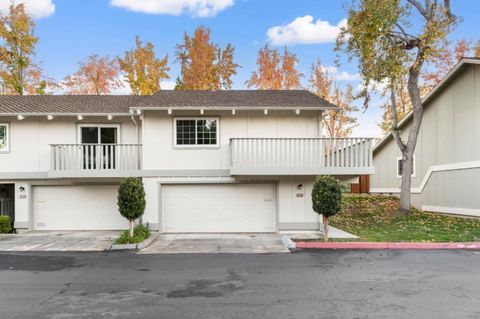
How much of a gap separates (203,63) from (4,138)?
17467 millimetres

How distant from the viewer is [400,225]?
1459 centimetres

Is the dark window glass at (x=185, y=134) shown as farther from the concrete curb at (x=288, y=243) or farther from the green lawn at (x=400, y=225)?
the green lawn at (x=400, y=225)

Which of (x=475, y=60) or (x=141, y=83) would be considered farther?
(x=141, y=83)

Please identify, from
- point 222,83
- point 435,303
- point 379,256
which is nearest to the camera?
point 435,303

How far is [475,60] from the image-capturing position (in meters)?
14.8

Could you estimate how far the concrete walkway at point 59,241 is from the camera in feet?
37.8

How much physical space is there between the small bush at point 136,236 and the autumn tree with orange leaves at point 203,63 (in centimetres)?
1822

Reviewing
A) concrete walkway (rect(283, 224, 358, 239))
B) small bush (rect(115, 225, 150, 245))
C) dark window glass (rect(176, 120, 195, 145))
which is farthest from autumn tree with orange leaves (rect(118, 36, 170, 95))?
concrete walkway (rect(283, 224, 358, 239))

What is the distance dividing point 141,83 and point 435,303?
25.9 metres

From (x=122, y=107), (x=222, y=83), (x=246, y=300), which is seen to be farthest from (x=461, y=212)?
(x=222, y=83)

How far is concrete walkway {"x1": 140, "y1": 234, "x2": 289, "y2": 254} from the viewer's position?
10.9 meters

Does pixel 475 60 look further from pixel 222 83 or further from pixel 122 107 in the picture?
pixel 222 83

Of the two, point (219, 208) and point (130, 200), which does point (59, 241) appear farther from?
point (219, 208)

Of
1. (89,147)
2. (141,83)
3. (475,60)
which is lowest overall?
(89,147)
